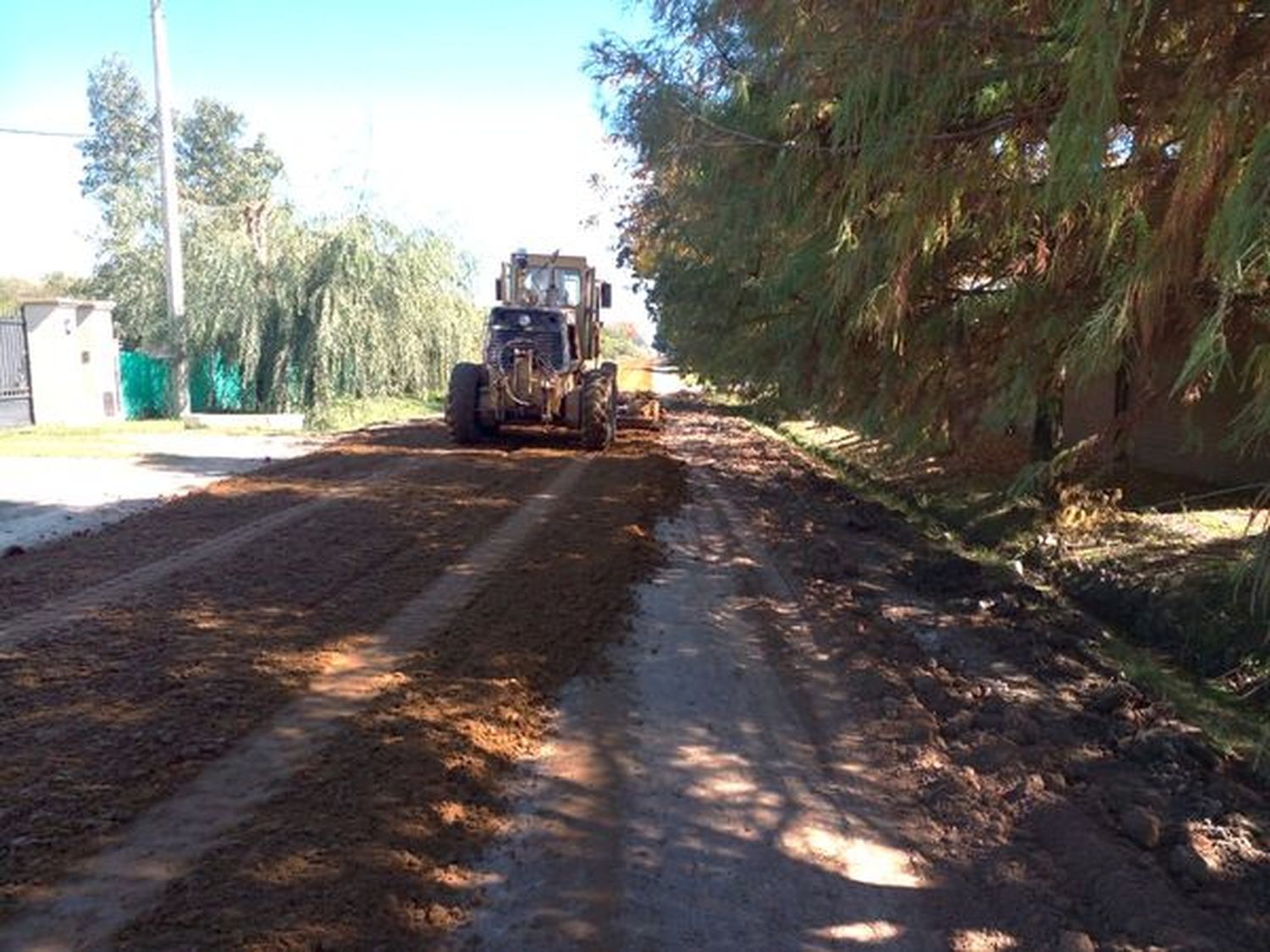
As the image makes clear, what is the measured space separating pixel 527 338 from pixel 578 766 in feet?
46.4

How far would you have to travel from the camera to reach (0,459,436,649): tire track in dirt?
6.66 m

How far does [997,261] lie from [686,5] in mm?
2677

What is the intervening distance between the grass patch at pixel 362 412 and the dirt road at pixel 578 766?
50.2 feet

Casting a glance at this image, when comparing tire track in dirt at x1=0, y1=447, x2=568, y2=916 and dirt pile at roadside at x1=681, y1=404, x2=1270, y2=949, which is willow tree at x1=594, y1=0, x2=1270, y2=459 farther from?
tire track in dirt at x1=0, y1=447, x2=568, y2=916

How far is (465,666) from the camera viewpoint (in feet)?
19.6

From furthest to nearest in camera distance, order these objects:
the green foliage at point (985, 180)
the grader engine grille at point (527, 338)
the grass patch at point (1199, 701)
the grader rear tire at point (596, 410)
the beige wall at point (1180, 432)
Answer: the grader engine grille at point (527, 338) < the grader rear tire at point (596, 410) < the beige wall at point (1180, 432) < the grass patch at point (1199, 701) < the green foliage at point (985, 180)

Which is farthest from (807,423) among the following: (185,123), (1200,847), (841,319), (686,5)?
(185,123)

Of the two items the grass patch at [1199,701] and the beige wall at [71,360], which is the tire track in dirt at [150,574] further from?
the beige wall at [71,360]

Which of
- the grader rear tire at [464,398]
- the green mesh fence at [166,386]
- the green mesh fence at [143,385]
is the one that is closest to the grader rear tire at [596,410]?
the grader rear tire at [464,398]

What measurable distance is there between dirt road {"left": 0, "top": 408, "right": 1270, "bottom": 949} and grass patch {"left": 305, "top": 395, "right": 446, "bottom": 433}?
15289 mm

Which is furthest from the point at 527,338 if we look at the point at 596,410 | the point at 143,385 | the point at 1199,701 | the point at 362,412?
the point at 143,385

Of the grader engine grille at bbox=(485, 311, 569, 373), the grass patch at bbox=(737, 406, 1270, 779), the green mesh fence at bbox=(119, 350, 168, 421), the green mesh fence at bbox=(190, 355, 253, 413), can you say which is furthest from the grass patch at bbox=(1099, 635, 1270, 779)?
the green mesh fence at bbox=(119, 350, 168, 421)

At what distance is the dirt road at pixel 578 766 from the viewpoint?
351 centimetres

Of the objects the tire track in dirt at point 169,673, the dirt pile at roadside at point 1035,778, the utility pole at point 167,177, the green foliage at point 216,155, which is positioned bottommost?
the dirt pile at roadside at point 1035,778
